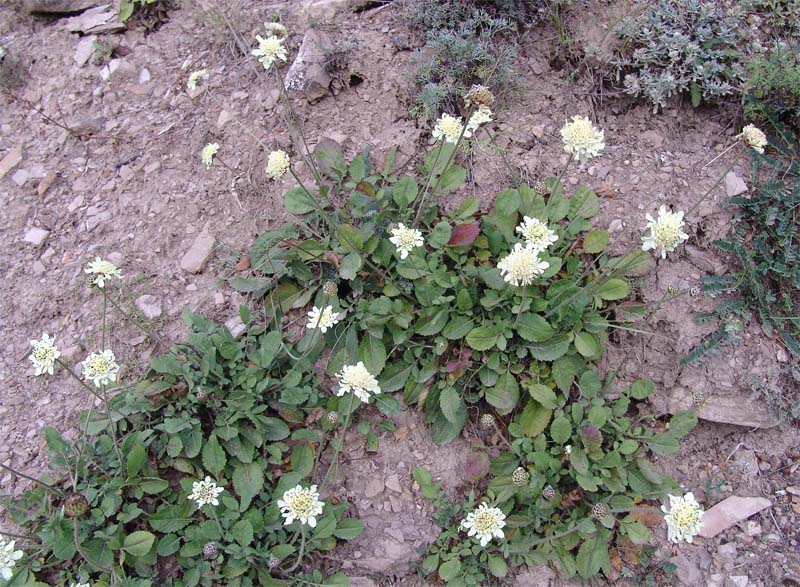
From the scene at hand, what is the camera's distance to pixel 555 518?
316 centimetres

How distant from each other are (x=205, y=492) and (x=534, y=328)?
6.09ft

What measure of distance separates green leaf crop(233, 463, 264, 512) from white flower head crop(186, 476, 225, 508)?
13cm

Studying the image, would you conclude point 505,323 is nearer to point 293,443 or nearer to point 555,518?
point 555,518

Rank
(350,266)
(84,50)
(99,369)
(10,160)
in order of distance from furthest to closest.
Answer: (84,50) → (10,160) → (350,266) → (99,369)

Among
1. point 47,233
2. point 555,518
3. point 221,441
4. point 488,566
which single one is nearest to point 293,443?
point 221,441

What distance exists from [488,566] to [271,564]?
3.58 feet

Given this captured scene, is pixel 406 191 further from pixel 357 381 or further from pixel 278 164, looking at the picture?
pixel 357 381

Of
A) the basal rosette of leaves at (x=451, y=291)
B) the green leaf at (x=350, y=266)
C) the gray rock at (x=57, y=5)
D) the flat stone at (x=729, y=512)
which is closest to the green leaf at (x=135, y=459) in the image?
the basal rosette of leaves at (x=451, y=291)

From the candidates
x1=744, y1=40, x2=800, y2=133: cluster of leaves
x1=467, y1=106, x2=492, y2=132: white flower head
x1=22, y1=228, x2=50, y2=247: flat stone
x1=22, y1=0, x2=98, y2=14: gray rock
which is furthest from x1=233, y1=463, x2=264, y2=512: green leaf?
x1=22, y1=0, x2=98, y2=14: gray rock

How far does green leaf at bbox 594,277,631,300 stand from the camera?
3.31m

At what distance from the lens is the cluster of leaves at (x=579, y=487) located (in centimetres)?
308

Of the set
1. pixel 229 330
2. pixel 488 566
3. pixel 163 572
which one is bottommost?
pixel 488 566

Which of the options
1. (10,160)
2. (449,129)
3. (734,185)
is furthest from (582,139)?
(10,160)

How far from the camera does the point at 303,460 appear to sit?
128 inches
